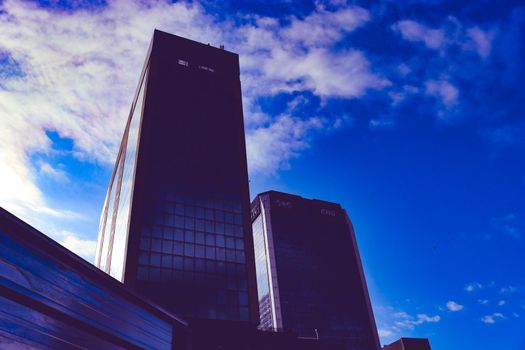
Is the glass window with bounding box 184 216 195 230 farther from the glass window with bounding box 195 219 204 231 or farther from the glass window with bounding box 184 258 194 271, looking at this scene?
the glass window with bounding box 184 258 194 271

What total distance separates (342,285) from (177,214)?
144 metres

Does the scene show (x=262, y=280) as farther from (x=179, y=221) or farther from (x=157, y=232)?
(x=157, y=232)

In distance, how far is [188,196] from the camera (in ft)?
179

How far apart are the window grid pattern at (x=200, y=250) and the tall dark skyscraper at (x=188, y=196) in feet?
0.41

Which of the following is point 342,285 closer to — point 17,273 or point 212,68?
point 212,68

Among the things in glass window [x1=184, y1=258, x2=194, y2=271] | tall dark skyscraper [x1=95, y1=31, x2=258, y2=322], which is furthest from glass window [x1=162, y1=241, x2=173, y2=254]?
glass window [x1=184, y1=258, x2=194, y2=271]

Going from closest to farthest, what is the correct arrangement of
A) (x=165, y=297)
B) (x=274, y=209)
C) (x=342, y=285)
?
(x=165, y=297), (x=342, y=285), (x=274, y=209)

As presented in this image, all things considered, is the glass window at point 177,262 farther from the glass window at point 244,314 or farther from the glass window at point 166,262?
the glass window at point 244,314

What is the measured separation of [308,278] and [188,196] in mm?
131259

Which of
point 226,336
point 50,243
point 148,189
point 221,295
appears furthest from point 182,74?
point 50,243

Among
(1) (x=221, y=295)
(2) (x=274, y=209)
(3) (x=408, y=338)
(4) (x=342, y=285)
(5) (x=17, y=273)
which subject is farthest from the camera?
(2) (x=274, y=209)

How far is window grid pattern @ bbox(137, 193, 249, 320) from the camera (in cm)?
4769

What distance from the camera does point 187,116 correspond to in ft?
205

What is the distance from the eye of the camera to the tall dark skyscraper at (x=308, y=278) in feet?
525
